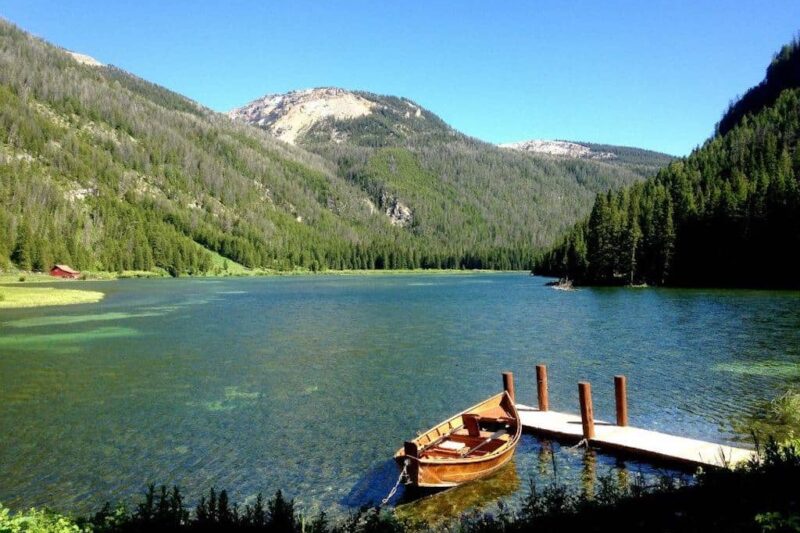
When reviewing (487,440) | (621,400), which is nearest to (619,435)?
(621,400)

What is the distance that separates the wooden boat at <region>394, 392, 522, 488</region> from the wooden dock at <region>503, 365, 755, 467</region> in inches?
86.5

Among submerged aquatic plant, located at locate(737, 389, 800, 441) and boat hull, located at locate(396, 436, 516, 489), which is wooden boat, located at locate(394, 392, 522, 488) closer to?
boat hull, located at locate(396, 436, 516, 489)

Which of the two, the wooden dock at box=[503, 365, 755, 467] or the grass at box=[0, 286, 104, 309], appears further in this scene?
the grass at box=[0, 286, 104, 309]

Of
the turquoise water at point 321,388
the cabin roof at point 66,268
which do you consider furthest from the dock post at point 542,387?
the cabin roof at point 66,268

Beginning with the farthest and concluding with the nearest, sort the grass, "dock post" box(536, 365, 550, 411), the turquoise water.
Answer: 1. the grass
2. "dock post" box(536, 365, 550, 411)
3. the turquoise water

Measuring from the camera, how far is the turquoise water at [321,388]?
72.3 ft

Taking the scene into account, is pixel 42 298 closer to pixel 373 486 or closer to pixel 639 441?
pixel 373 486

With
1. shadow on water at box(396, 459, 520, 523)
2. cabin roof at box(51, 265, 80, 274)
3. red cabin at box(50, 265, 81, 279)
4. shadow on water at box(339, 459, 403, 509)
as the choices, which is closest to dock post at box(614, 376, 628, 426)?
shadow on water at box(396, 459, 520, 523)

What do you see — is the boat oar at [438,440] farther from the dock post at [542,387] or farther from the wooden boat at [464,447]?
the dock post at [542,387]

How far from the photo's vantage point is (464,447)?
74.4 feet

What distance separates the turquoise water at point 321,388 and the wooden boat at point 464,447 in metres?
0.74

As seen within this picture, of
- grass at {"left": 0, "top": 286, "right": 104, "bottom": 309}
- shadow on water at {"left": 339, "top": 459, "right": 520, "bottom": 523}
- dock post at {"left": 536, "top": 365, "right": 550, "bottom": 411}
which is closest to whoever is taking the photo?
shadow on water at {"left": 339, "top": 459, "right": 520, "bottom": 523}

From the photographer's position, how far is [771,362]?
39500 mm

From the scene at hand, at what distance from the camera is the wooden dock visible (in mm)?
21359
